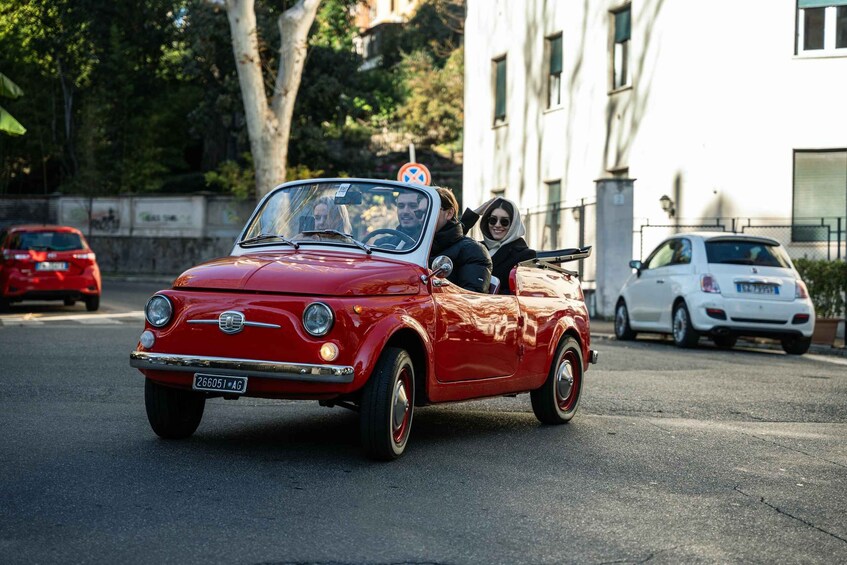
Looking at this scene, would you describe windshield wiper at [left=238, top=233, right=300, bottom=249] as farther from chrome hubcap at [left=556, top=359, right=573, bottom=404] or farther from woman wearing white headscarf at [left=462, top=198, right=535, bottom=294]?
chrome hubcap at [left=556, top=359, right=573, bottom=404]

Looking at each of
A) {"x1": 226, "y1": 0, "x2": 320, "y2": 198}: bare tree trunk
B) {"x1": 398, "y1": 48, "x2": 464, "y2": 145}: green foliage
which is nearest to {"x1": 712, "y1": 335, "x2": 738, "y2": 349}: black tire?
{"x1": 226, "y1": 0, "x2": 320, "y2": 198}: bare tree trunk

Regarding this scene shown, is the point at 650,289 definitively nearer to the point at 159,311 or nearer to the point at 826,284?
the point at 826,284

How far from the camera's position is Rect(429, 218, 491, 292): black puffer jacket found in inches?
355

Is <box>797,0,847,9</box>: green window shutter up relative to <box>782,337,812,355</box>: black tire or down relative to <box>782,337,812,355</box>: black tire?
up

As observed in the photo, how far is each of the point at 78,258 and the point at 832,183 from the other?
14825 mm

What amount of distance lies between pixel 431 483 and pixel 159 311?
6.27ft

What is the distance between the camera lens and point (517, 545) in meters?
5.78

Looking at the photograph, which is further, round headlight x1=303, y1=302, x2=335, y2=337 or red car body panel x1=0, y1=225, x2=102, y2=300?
red car body panel x1=0, y1=225, x2=102, y2=300

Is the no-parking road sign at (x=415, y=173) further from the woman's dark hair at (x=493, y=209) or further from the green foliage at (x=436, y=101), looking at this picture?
the green foliage at (x=436, y=101)

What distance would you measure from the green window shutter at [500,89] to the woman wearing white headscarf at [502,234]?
2786 centimetres

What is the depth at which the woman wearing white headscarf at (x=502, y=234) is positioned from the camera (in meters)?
9.95

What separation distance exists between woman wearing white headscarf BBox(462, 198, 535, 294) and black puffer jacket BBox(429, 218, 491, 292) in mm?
681

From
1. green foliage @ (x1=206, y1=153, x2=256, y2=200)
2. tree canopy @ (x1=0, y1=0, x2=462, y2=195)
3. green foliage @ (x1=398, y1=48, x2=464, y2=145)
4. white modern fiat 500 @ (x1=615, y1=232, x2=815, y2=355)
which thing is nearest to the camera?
white modern fiat 500 @ (x1=615, y1=232, x2=815, y2=355)

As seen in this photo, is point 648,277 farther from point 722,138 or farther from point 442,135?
point 442,135
